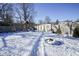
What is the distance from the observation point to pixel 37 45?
246 cm

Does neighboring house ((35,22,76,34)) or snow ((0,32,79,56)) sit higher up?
neighboring house ((35,22,76,34))

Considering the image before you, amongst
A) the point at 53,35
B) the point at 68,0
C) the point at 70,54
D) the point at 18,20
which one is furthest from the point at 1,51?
the point at 68,0

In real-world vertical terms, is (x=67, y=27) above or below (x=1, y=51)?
above

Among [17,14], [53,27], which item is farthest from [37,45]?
[17,14]

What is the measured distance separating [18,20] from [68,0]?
69 cm

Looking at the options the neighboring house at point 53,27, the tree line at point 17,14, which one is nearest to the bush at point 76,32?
the neighboring house at point 53,27

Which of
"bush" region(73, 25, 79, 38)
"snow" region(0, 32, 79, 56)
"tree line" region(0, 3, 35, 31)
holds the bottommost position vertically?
"snow" region(0, 32, 79, 56)

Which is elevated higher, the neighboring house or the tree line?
the tree line

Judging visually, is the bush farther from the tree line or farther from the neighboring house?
the tree line

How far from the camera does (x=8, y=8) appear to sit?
2477mm

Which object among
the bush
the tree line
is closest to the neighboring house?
the bush

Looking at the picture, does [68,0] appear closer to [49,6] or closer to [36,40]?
[49,6]

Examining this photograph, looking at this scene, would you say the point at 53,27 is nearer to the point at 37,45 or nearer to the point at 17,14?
the point at 37,45

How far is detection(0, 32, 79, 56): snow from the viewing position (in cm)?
242
